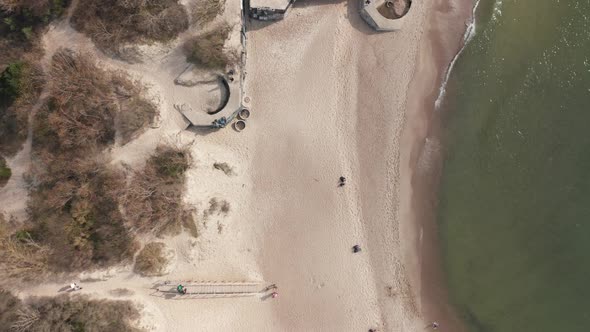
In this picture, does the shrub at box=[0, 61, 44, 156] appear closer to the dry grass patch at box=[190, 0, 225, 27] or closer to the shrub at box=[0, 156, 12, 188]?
the shrub at box=[0, 156, 12, 188]

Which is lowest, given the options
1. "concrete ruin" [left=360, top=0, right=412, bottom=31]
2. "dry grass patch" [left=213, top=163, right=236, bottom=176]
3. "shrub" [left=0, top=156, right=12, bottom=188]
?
"dry grass patch" [left=213, top=163, right=236, bottom=176]

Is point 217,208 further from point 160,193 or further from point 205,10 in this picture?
point 205,10

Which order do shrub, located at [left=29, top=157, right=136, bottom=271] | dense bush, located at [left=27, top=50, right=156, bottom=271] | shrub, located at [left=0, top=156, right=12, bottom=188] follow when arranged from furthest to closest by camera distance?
shrub, located at [left=0, top=156, right=12, bottom=188] → shrub, located at [left=29, top=157, right=136, bottom=271] → dense bush, located at [left=27, top=50, right=156, bottom=271]

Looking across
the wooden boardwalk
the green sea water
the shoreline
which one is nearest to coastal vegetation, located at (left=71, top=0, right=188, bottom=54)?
the wooden boardwalk

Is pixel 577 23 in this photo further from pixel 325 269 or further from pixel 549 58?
pixel 325 269

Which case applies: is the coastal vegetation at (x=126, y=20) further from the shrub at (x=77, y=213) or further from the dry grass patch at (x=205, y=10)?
the shrub at (x=77, y=213)

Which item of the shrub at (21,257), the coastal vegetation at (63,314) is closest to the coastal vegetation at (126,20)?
the shrub at (21,257)

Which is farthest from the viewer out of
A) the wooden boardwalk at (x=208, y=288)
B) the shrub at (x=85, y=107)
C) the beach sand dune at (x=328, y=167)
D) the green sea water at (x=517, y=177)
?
the green sea water at (x=517, y=177)
